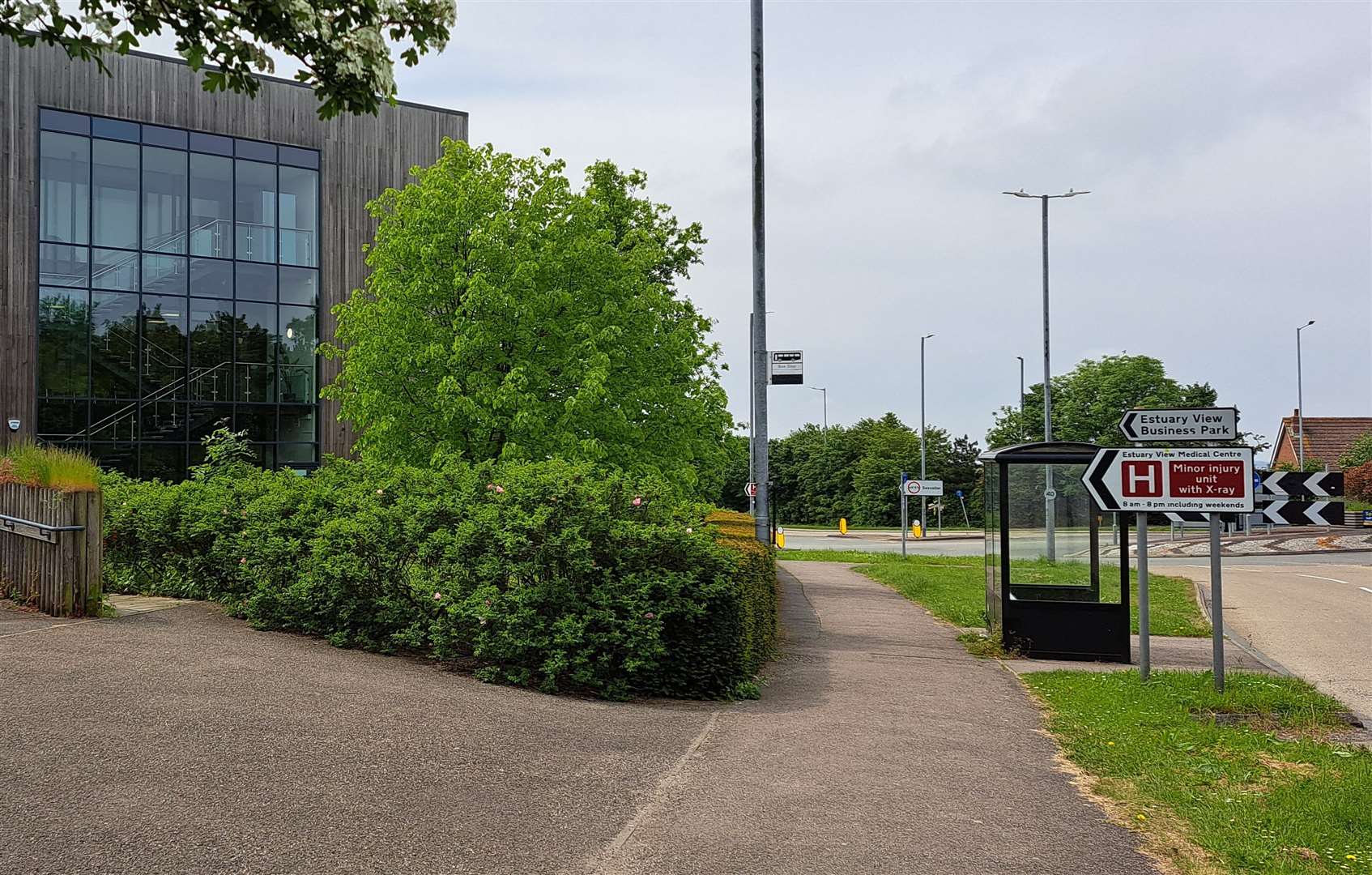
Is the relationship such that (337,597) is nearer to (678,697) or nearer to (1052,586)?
(678,697)

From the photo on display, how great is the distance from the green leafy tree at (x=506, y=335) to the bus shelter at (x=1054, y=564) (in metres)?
6.38

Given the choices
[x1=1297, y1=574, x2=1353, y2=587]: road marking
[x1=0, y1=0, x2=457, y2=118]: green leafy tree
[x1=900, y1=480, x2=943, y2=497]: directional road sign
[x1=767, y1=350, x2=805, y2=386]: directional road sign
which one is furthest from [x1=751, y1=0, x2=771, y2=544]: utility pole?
[x1=900, y1=480, x2=943, y2=497]: directional road sign

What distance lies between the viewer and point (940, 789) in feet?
20.9

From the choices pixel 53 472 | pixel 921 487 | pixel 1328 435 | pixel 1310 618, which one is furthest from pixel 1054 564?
pixel 1328 435

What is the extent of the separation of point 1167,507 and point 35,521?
10.2m

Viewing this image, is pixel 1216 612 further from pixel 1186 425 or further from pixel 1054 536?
pixel 1054 536

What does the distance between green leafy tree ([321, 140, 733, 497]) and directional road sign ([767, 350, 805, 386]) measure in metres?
2.61

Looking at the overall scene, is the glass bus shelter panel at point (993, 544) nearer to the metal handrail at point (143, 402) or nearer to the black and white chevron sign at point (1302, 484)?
the black and white chevron sign at point (1302, 484)

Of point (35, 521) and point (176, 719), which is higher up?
point (35, 521)

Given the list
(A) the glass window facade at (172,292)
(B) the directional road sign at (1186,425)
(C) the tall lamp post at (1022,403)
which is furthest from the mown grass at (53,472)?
(C) the tall lamp post at (1022,403)

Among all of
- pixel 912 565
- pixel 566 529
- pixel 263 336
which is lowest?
pixel 912 565

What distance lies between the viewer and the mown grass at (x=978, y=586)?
13.5m

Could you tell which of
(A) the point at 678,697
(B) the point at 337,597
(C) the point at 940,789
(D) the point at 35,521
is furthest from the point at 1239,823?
(D) the point at 35,521

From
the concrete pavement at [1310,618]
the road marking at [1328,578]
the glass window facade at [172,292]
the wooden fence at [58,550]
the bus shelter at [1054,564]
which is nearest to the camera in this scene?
the wooden fence at [58,550]
